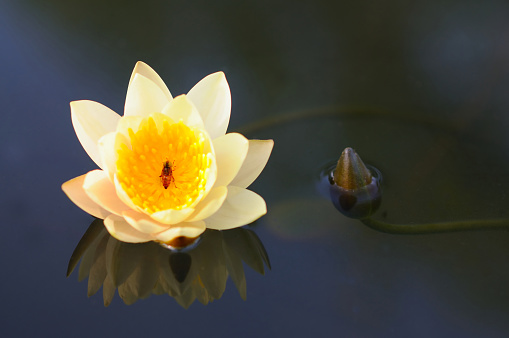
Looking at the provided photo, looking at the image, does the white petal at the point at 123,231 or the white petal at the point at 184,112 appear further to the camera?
the white petal at the point at 184,112

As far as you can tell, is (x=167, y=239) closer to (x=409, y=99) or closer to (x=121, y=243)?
(x=121, y=243)

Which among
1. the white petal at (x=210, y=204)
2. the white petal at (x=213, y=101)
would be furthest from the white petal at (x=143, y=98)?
the white petal at (x=210, y=204)

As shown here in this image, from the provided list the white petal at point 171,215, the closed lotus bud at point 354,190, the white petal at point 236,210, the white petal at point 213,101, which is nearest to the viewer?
the white petal at point 171,215

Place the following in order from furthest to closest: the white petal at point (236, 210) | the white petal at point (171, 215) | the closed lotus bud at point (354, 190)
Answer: the closed lotus bud at point (354, 190), the white petal at point (236, 210), the white petal at point (171, 215)

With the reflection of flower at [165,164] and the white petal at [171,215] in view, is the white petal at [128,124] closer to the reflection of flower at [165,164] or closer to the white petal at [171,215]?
the reflection of flower at [165,164]

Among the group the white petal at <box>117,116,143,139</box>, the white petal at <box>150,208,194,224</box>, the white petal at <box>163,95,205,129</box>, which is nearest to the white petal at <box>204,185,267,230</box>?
the white petal at <box>150,208,194,224</box>
